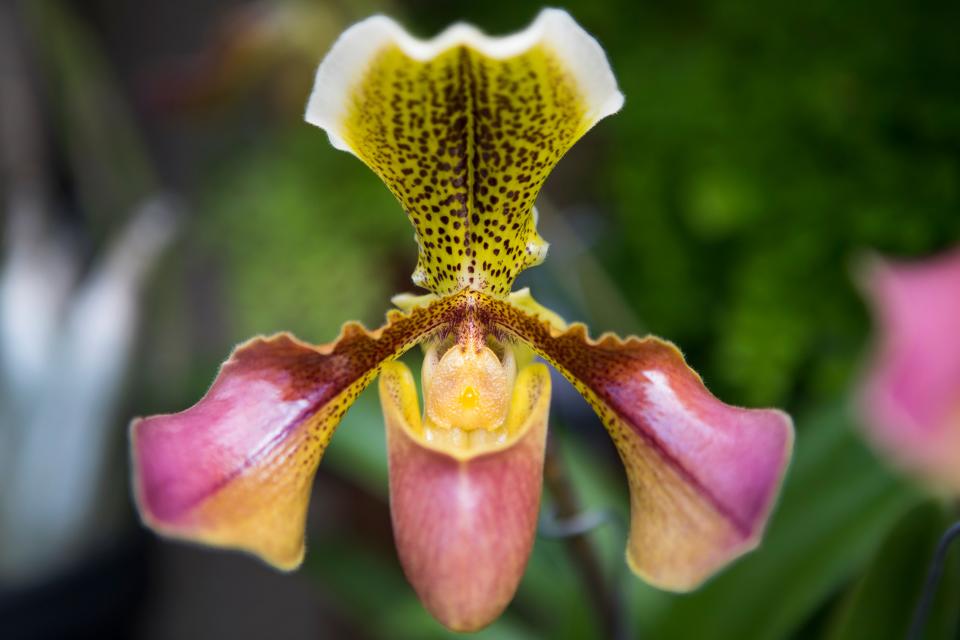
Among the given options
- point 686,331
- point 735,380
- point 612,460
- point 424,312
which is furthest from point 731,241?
point 424,312

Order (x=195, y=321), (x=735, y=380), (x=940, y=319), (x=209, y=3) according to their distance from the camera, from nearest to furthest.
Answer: (x=940, y=319) → (x=735, y=380) → (x=209, y=3) → (x=195, y=321)

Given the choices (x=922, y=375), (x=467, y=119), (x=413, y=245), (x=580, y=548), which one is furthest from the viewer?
(x=413, y=245)

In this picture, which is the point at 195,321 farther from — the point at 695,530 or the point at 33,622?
the point at 695,530

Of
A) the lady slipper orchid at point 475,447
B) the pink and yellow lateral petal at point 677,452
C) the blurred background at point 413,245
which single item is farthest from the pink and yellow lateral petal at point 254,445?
the blurred background at point 413,245

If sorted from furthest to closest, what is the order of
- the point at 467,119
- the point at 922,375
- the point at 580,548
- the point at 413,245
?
the point at 413,245 → the point at 580,548 → the point at 467,119 → the point at 922,375

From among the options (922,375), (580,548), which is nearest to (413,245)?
(580,548)

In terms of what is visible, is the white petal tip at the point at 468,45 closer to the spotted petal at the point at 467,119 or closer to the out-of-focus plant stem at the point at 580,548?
the spotted petal at the point at 467,119

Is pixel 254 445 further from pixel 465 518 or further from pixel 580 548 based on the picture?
pixel 580 548
